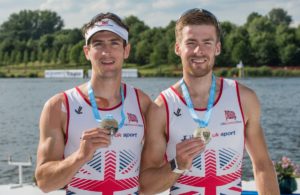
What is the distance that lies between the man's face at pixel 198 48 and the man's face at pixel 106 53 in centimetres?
49

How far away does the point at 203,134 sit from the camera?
366 centimetres

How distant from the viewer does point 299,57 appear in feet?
301

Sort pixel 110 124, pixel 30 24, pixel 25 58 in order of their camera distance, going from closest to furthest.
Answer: pixel 110 124 → pixel 25 58 → pixel 30 24

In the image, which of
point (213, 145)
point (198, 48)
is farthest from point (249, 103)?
point (198, 48)

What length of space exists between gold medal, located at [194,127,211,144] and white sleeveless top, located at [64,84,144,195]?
0.51 m

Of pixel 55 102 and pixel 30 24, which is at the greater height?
pixel 30 24

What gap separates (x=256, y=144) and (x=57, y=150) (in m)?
1.55

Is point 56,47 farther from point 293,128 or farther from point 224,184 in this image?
point 224,184

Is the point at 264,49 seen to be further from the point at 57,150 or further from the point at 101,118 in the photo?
the point at 57,150

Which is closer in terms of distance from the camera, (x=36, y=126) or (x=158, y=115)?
(x=158, y=115)

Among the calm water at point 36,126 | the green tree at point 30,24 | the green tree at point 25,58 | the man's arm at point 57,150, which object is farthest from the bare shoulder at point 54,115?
the green tree at point 30,24

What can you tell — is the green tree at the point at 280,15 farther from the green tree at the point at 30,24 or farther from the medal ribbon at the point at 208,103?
the medal ribbon at the point at 208,103

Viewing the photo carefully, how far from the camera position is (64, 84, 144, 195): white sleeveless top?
393cm

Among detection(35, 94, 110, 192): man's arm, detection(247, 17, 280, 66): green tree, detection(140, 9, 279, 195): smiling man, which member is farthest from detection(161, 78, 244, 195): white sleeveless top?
detection(247, 17, 280, 66): green tree
